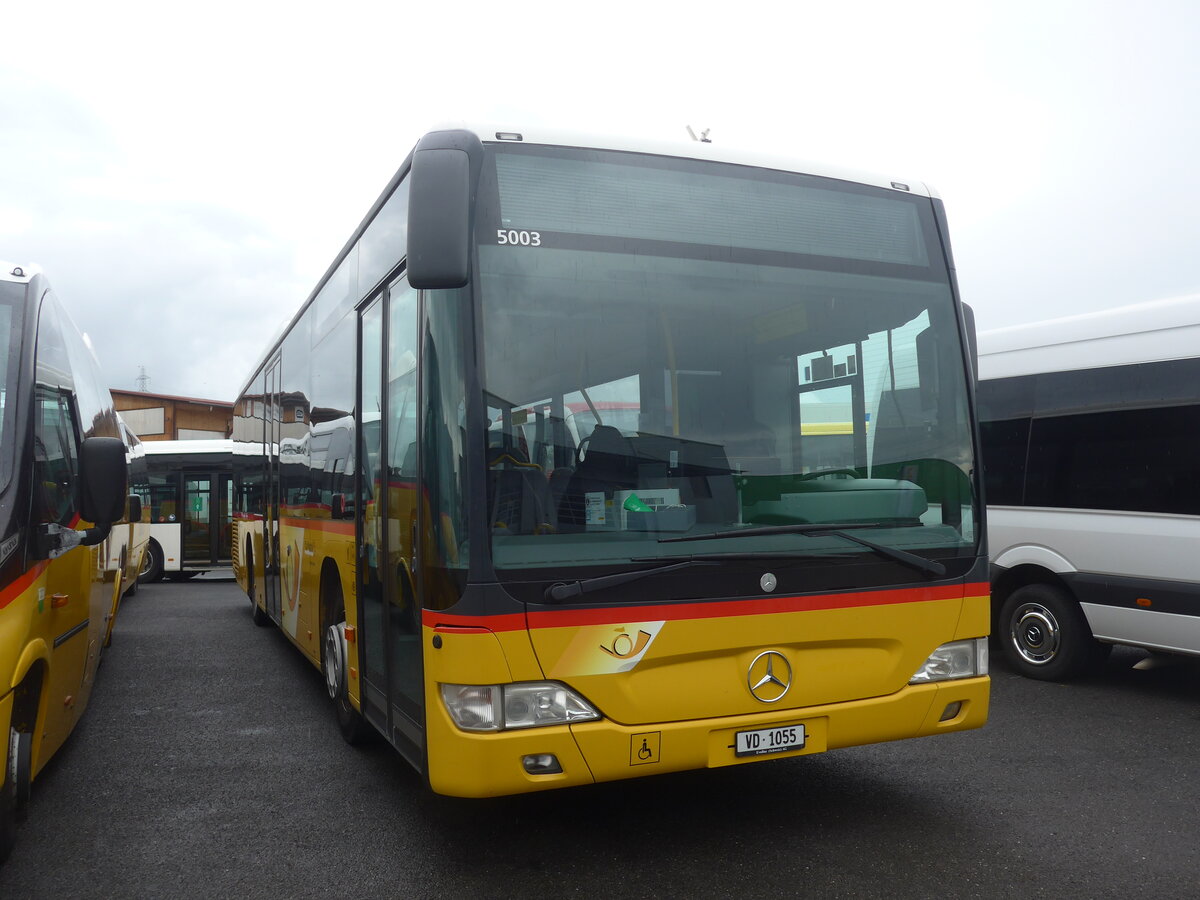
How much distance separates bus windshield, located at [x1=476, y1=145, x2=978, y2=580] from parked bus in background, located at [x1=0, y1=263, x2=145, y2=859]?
6.24 feet

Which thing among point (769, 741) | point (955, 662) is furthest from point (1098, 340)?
point (769, 741)

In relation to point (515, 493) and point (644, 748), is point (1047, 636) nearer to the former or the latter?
Result: point (644, 748)

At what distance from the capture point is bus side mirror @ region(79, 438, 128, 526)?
4340mm

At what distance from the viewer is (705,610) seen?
12.5 feet

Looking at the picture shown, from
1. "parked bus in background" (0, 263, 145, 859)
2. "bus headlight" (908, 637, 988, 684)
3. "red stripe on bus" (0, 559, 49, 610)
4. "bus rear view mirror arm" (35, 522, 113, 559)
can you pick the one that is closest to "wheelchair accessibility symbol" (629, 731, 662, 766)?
"bus headlight" (908, 637, 988, 684)

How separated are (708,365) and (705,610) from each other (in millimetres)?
952

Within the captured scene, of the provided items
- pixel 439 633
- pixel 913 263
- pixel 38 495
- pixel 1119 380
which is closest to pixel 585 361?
pixel 439 633

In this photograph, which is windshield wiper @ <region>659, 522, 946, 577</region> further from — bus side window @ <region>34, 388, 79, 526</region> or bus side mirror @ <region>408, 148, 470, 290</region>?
bus side window @ <region>34, 388, 79, 526</region>

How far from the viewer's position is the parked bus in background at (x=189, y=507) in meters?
19.3

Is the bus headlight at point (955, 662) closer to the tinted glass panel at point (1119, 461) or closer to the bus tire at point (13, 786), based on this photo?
the tinted glass panel at point (1119, 461)

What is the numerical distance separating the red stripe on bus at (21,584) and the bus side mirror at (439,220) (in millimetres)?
1945

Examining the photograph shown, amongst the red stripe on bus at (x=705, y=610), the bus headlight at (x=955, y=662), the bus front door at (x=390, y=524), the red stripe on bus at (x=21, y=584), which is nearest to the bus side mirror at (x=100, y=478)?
the red stripe on bus at (x=21, y=584)

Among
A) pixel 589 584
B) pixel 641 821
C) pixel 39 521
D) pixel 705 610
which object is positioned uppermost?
pixel 39 521

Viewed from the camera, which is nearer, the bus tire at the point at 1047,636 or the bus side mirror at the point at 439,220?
the bus side mirror at the point at 439,220
